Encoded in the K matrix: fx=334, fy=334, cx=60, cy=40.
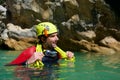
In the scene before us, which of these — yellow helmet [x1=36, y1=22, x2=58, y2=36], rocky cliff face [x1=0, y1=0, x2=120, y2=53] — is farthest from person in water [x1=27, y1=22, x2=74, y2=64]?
rocky cliff face [x1=0, y1=0, x2=120, y2=53]

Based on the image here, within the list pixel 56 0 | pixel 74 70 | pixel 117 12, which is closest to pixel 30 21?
pixel 56 0

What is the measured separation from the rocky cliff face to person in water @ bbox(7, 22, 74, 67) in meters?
5.52

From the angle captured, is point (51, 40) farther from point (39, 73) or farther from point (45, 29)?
point (39, 73)

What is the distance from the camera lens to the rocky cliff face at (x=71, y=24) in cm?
1291

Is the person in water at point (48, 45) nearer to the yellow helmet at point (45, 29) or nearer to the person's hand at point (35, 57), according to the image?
the yellow helmet at point (45, 29)

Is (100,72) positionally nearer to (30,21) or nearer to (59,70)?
(59,70)

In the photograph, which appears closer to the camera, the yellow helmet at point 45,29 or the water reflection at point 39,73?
the water reflection at point 39,73

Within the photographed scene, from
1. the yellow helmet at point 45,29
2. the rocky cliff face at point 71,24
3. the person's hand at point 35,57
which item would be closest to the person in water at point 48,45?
the yellow helmet at point 45,29

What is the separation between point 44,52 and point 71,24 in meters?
6.75

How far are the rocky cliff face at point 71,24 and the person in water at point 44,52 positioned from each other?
18.1 feet

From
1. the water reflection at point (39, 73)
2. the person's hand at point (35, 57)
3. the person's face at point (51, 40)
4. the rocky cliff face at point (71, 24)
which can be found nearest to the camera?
the water reflection at point (39, 73)

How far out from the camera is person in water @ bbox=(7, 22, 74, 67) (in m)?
6.47

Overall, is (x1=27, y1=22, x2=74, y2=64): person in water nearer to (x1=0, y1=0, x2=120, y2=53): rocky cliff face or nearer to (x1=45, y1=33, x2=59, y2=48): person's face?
(x1=45, y1=33, x2=59, y2=48): person's face

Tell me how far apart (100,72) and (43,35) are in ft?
5.06
